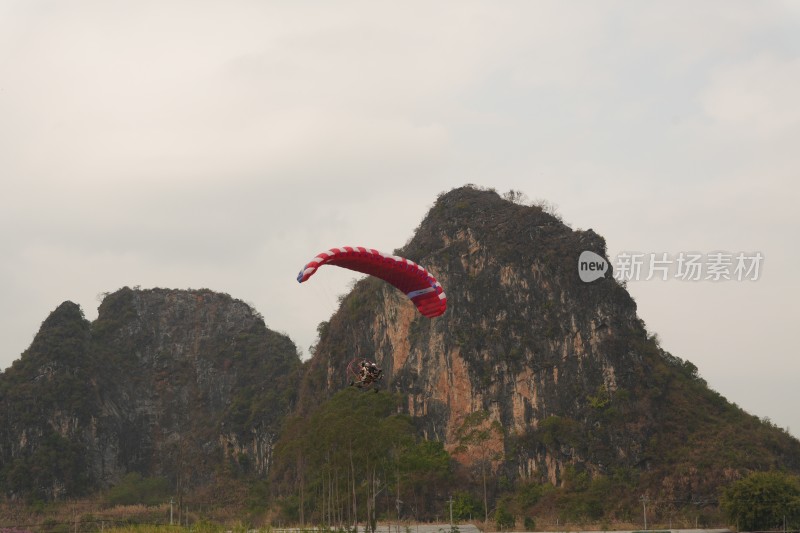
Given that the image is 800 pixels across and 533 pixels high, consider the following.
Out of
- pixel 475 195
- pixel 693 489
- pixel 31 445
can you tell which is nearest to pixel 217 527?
pixel 693 489

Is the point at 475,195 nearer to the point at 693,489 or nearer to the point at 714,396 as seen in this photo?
the point at 714,396

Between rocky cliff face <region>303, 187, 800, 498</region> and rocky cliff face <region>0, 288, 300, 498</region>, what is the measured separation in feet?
81.4

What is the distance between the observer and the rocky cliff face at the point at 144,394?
9731 centimetres

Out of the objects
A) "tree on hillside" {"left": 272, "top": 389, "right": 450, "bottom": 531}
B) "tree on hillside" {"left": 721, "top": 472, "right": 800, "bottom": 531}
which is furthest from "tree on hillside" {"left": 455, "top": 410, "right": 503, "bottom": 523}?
"tree on hillside" {"left": 721, "top": 472, "right": 800, "bottom": 531}

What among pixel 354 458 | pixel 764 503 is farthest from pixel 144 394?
pixel 764 503

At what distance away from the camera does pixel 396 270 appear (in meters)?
34.9

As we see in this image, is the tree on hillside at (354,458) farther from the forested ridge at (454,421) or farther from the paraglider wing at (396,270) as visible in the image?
the paraglider wing at (396,270)

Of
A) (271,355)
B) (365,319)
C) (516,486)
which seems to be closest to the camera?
(516,486)

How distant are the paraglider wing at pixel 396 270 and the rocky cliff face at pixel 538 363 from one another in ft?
116

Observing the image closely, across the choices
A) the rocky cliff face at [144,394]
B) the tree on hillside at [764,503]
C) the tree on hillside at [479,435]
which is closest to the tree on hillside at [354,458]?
the tree on hillside at [479,435]

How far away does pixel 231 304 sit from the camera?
120125mm

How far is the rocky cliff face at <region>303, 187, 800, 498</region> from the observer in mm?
70188

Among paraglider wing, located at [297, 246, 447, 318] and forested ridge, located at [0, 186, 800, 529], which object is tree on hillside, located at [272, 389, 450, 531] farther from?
paraglider wing, located at [297, 246, 447, 318]

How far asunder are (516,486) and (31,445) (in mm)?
51433
